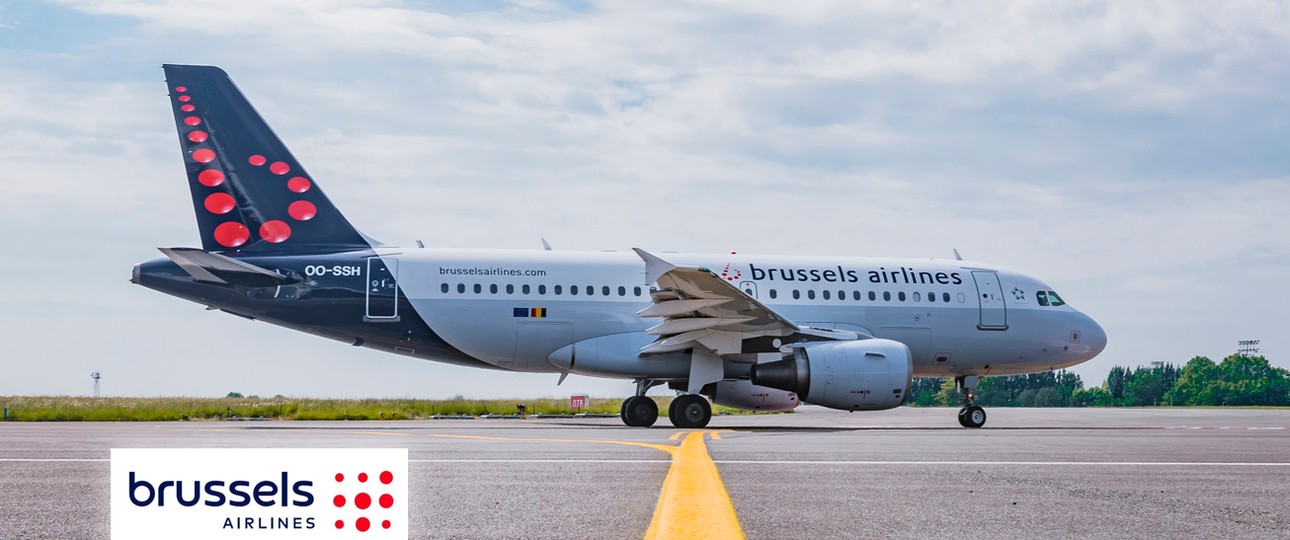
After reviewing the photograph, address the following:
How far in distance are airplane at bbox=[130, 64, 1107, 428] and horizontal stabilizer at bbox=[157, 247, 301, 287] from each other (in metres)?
0.02

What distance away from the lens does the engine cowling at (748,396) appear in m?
23.3

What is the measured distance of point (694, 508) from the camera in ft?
19.2

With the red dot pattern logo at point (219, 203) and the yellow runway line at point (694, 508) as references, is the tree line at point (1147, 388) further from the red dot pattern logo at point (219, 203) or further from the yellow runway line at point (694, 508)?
the yellow runway line at point (694, 508)

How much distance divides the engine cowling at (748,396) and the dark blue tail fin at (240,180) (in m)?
7.01

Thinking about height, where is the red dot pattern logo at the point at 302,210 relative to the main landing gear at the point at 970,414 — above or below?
above

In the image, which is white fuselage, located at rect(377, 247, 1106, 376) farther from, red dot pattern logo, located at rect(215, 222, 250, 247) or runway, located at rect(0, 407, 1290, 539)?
runway, located at rect(0, 407, 1290, 539)

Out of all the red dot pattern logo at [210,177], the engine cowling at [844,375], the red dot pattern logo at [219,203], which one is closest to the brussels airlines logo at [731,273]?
the engine cowling at [844,375]

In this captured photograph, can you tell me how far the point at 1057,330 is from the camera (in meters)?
26.1

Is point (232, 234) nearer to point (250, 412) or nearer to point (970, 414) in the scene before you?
point (250, 412)

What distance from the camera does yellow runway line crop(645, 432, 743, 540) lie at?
4.93 metres

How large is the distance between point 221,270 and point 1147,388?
109444mm

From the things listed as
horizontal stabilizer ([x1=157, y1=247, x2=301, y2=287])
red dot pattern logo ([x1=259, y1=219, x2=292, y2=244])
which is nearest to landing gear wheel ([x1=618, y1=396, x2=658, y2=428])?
horizontal stabilizer ([x1=157, y1=247, x2=301, y2=287])

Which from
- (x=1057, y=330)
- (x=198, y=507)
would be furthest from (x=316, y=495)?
(x=1057, y=330)

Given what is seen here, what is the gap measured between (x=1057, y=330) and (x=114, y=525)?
24.1 m
